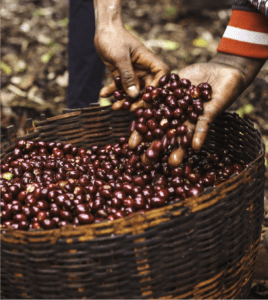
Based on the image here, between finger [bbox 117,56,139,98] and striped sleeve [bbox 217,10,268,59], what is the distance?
66 cm

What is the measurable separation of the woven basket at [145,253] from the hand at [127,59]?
0.96m

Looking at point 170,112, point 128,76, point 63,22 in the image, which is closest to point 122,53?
point 128,76

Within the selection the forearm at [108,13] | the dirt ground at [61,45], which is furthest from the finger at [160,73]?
the dirt ground at [61,45]

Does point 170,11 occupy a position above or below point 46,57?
above

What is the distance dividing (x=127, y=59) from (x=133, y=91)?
203 millimetres

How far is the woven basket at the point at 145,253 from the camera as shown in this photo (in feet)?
4.00

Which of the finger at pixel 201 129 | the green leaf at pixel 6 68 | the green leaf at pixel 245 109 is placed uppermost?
the finger at pixel 201 129

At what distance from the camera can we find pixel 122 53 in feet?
7.05

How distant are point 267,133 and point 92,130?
217cm

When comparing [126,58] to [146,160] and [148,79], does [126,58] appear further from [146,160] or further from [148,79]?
[146,160]

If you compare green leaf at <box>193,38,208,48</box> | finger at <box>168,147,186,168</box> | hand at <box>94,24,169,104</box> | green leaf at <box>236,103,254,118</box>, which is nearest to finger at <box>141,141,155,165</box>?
finger at <box>168,147,186,168</box>

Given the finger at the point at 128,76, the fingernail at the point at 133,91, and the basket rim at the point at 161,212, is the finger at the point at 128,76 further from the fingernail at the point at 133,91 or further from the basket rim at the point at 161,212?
the basket rim at the point at 161,212

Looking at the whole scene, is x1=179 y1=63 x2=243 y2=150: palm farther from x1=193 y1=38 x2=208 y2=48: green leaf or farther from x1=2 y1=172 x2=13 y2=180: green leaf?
x1=193 y1=38 x2=208 y2=48: green leaf

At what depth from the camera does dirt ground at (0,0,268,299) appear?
4.25 meters
